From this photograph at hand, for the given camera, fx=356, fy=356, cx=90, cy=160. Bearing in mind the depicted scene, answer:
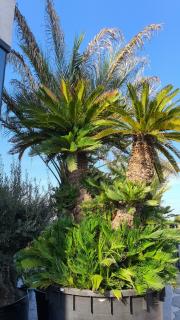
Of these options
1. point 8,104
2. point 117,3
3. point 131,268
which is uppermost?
point 117,3

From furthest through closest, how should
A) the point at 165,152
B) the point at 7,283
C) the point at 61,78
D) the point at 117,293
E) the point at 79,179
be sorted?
the point at 61,78, the point at 79,179, the point at 165,152, the point at 7,283, the point at 117,293

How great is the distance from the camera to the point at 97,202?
552 cm

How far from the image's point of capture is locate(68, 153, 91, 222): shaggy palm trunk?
6.37 meters

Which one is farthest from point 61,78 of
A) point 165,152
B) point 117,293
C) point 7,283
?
point 117,293

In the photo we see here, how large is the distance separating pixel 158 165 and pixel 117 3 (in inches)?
200

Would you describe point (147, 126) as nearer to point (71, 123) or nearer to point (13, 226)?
point (71, 123)

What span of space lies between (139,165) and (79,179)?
1.74 metres

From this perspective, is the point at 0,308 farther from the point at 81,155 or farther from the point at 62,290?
the point at 81,155

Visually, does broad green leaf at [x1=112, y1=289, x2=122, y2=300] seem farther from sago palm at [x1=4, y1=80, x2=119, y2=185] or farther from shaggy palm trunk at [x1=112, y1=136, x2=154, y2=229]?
sago palm at [x1=4, y1=80, x2=119, y2=185]

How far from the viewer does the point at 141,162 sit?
527 cm

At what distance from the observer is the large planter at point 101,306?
4.21 meters

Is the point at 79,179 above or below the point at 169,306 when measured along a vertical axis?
above

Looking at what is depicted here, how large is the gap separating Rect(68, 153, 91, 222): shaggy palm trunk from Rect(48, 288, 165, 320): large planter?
210 centimetres

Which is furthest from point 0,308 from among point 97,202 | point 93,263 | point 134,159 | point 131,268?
point 134,159
